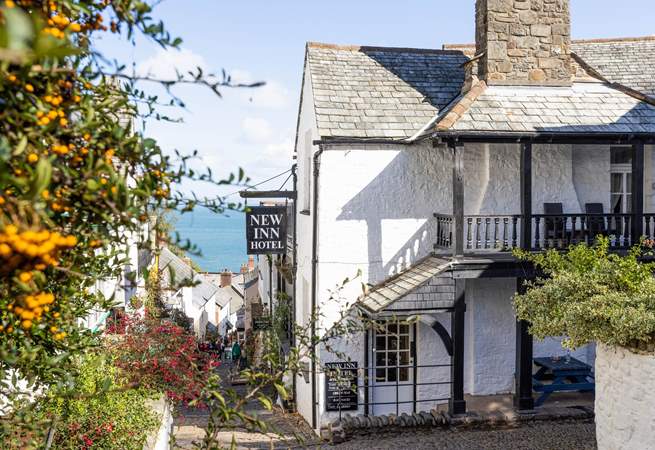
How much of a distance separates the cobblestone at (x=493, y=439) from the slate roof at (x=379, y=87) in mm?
5851

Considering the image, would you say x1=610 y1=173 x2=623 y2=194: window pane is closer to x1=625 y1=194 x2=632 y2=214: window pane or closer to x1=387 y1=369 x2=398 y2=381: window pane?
x1=625 y1=194 x2=632 y2=214: window pane

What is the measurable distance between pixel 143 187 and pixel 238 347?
929 inches

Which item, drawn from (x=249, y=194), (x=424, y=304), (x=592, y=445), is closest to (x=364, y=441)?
(x=424, y=304)

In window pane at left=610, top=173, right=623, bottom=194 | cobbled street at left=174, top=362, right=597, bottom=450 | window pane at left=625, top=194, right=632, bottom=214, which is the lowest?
cobbled street at left=174, top=362, right=597, bottom=450

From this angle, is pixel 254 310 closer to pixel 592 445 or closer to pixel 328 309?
pixel 328 309

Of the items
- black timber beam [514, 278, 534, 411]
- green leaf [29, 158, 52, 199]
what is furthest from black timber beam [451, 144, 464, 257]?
green leaf [29, 158, 52, 199]

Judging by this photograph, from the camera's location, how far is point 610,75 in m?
15.7

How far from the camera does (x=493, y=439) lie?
36.4 feet

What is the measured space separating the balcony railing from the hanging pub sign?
3.72 metres

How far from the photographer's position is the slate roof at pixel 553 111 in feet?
39.9

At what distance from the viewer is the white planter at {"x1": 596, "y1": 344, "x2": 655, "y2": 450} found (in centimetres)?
798

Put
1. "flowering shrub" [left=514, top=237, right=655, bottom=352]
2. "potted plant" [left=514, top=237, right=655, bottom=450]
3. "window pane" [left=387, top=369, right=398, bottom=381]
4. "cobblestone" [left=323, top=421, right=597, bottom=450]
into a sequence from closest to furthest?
"flowering shrub" [left=514, top=237, right=655, bottom=352] < "potted plant" [left=514, top=237, right=655, bottom=450] < "cobblestone" [left=323, top=421, right=597, bottom=450] < "window pane" [left=387, top=369, right=398, bottom=381]

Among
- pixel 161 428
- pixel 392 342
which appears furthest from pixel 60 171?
pixel 392 342

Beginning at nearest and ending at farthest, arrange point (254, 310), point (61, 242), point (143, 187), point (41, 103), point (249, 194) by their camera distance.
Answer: point (61, 242)
point (41, 103)
point (143, 187)
point (249, 194)
point (254, 310)
